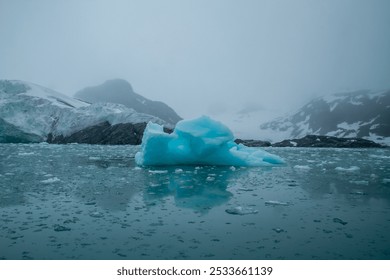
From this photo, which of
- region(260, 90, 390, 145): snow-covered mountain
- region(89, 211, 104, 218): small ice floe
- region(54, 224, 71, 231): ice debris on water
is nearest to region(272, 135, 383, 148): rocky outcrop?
region(260, 90, 390, 145): snow-covered mountain

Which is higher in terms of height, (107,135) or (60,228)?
(107,135)

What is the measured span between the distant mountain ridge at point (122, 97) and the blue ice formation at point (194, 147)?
129 m

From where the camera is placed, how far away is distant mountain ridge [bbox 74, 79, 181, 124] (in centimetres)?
14450

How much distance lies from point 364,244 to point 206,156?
8748 mm

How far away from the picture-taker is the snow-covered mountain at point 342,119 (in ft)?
337

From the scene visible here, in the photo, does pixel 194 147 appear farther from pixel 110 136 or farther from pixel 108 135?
pixel 108 135

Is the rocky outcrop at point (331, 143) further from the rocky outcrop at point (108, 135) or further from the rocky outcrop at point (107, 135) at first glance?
the rocky outcrop at point (107, 135)

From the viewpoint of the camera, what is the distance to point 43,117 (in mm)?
43531

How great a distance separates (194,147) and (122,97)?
479 feet

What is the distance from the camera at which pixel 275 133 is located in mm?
164125

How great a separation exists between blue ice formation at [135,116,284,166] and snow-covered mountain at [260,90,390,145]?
88395 mm

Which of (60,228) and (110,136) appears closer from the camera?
(60,228)

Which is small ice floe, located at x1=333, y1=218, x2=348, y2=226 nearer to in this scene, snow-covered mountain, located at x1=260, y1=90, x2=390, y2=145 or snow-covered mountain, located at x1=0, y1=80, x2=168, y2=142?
snow-covered mountain, located at x1=0, y1=80, x2=168, y2=142

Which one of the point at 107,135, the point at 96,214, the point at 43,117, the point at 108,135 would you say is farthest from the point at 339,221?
the point at 43,117
